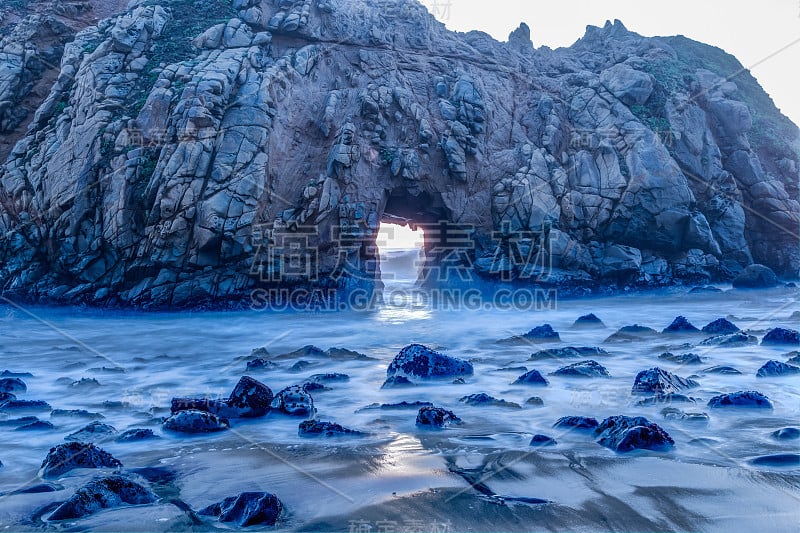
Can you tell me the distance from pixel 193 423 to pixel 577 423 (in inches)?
127

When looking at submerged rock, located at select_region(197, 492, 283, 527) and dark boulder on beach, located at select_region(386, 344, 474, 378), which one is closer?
submerged rock, located at select_region(197, 492, 283, 527)

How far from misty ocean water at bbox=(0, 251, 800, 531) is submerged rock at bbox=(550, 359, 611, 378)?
27cm

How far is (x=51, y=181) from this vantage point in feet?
47.5

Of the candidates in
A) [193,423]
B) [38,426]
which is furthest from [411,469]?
[38,426]

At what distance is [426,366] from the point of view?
7113mm

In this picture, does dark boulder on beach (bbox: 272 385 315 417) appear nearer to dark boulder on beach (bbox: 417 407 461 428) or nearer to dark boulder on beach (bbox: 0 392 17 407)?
dark boulder on beach (bbox: 417 407 461 428)

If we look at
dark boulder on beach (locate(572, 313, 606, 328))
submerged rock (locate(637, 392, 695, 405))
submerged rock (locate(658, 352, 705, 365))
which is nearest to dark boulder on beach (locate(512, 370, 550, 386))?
submerged rock (locate(637, 392, 695, 405))

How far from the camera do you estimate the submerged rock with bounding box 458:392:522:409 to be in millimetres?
5633

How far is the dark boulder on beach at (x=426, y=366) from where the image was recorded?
7098 millimetres

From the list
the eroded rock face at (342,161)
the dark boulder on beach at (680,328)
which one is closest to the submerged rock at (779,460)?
the dark boulder on beach at (680,328)

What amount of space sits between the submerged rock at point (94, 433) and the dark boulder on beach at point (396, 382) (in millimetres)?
2853

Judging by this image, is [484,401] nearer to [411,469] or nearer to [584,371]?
[584,371]

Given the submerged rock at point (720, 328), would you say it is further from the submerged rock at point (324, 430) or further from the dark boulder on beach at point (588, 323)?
the submerged rock at point (324, 430)

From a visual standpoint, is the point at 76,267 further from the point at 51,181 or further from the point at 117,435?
the point at 117,435
